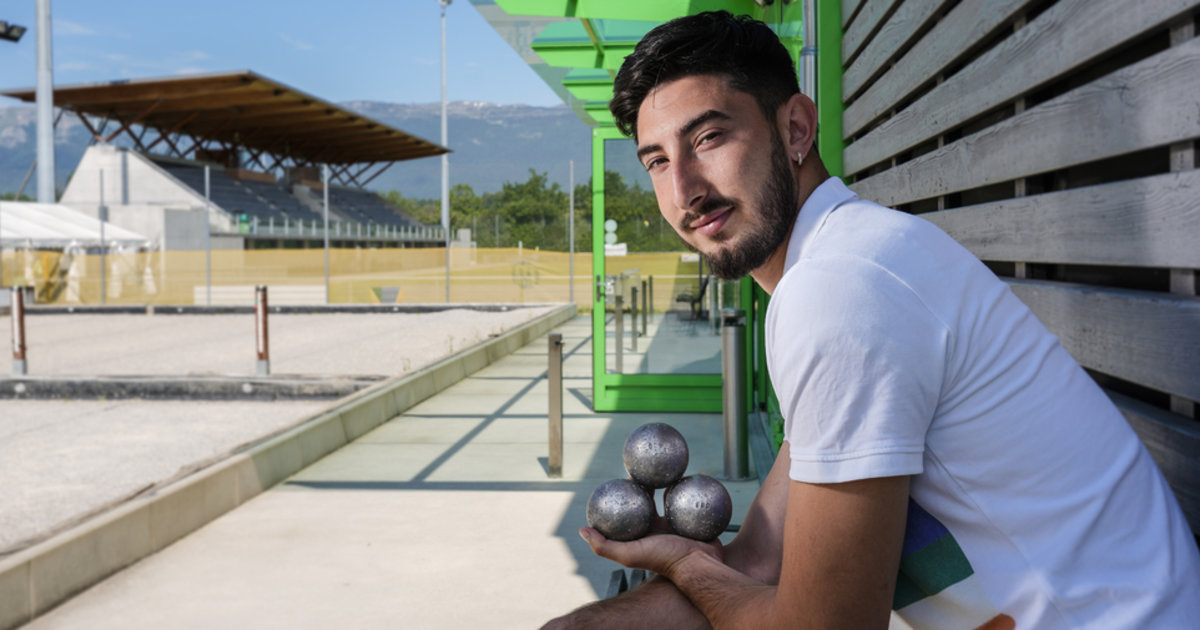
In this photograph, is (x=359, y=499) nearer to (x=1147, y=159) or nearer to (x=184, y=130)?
(x=1147, y=159)

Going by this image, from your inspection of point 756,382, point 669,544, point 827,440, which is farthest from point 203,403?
point 827,440

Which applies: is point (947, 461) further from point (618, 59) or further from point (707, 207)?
point (618, 59)

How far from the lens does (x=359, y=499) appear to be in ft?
19.3

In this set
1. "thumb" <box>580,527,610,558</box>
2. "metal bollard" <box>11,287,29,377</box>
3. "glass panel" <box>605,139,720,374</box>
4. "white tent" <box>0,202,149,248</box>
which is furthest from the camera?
"white tent" <box>0,202,149,248</box>

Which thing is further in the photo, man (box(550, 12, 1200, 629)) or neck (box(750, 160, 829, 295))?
neck (box(750, 160, 829, 295))

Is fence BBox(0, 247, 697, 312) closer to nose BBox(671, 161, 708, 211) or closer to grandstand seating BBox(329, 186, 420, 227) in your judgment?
nose BBox(671, 161, 708, 211)

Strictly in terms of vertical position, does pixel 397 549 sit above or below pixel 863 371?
below

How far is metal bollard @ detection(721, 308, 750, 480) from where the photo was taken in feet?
19.5

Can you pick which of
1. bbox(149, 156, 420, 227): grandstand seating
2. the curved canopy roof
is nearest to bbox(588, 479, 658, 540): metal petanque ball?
bbox(149, 156, 420, 227): grandstand seating

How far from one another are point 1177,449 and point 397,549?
4037mm

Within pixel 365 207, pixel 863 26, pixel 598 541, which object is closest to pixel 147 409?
pixel 863 26

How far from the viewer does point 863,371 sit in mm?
1276

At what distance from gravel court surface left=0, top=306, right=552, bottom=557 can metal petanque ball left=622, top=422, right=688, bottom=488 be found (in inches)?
130

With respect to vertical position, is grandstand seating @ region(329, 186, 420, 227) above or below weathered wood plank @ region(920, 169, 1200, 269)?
above
